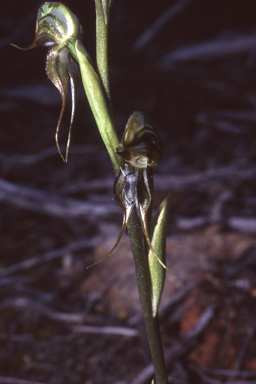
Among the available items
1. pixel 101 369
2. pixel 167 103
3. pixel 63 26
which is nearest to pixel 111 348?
pixel 101 369

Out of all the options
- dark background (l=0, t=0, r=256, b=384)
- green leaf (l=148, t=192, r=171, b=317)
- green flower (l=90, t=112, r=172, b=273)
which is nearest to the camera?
green flower (l=90, t=112, r=172, b=273)

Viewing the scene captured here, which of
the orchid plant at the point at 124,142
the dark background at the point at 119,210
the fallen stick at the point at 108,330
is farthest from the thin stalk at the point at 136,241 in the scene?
the fallen stick at the point at 108,330

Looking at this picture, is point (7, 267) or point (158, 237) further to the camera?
point (7, 267)

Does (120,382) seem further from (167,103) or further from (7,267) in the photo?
(167,103)

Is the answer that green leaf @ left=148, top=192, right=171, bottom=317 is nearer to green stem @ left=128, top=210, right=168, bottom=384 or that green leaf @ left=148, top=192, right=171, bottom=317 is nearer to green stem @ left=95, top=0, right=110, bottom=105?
green stem @ left=128, top=210, right=168, bottom=384

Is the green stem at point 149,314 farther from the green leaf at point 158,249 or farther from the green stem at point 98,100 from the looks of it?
the green stem at point 98,100

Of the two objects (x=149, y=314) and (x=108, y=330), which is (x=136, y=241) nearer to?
(x=149, y=314)

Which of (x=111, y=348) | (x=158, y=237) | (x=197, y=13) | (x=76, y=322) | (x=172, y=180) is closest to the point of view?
(x=158, y=237)

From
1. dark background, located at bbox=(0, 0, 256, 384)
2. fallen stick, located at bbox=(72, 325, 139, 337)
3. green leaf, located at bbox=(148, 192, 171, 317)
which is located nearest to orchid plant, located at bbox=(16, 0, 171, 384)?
green leaf, located at bbox=(148, 192, 171, 317)
